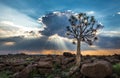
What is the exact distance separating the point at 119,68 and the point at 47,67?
62.2 feet

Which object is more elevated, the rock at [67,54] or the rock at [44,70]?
the rock at [67,54]

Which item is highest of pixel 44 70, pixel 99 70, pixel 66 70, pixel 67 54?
pixel 67 54

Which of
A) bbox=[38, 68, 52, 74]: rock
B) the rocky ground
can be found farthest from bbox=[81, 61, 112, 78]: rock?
bbox=[38, 68, 52, 74]: rock

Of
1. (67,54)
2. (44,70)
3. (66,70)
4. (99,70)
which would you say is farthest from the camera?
(67,54)

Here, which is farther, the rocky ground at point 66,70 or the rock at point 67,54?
the rock at point 67,54

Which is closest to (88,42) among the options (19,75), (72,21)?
(72,21)

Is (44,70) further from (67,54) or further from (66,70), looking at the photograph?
(67,54)

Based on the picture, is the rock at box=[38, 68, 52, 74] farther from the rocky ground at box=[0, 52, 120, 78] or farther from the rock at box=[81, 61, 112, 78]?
the rock at box=[81, 61, 112, 78]

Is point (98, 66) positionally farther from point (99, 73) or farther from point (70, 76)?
point (70, 76)

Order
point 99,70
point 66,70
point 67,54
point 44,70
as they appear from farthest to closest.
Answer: point 67,54 → point 66,70 → point 44,70 → point 99,70

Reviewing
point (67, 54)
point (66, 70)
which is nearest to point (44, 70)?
point (66, 70)

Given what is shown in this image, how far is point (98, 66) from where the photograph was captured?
33.6 m

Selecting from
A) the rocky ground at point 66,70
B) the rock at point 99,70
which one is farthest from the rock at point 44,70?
the rock at point 99,70

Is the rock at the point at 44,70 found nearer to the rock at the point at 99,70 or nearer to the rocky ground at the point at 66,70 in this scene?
the rocky ground at the point at 66,70
